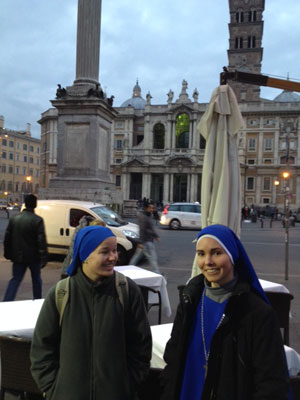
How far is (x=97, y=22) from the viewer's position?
15.1 meters

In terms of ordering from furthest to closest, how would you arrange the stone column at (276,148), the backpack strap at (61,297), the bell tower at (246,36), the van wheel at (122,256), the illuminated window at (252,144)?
the bell tower at (246,36) < the illuminated window at (252,144) < the stone column at (276,148) < the van wheel at (122,256) < the backpack strap at (61,297)

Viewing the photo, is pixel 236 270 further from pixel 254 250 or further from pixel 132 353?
pixel 254 250

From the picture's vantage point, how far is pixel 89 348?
6.40 ft

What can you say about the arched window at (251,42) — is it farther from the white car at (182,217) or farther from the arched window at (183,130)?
the white car at (182,217)

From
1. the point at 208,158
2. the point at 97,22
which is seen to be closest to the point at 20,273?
the point at 208,158

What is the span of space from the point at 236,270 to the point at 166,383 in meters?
0.71

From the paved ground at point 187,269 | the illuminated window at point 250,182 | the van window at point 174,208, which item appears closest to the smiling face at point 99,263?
the paved ground at point 187,269

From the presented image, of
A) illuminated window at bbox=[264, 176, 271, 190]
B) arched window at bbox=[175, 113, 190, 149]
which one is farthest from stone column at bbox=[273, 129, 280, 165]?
arched window at bbox=[175, 113, 190, 149]

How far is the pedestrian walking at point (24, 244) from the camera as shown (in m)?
5.70

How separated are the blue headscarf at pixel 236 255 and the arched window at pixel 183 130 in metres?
68.6

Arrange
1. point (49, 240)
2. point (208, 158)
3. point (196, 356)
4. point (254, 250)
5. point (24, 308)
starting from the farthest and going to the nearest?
point (254, 250) → point (49, 240) → point (208, 158) → point (24, 308) → point (196, 356)

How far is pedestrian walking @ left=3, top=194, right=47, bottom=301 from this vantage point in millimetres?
5699

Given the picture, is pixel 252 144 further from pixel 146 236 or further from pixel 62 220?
pixel 146 236

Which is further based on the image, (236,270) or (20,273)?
(20,273)
